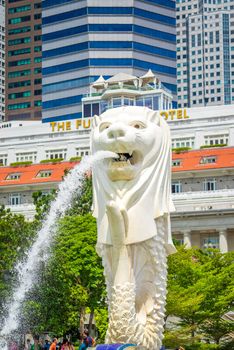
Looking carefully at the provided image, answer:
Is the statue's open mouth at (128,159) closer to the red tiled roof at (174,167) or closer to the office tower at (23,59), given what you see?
the red tiled roof at (174,167)

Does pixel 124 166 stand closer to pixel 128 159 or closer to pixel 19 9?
pixel 128 159

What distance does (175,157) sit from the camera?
9656 cm

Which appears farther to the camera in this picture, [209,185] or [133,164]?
[209,185]

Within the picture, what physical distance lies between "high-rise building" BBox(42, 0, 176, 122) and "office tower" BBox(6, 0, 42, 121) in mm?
31246

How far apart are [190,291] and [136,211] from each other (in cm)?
2941

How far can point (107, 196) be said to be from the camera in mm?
26297

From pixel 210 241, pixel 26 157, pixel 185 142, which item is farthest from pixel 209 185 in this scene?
pixel 26 157

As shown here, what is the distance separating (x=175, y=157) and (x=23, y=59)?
104462 mm

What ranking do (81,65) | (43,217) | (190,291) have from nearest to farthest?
(190,291)
(43,217)
(81,65)

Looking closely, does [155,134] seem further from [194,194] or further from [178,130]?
[178,130]

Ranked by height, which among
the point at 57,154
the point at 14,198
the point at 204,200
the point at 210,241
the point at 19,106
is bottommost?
the point at 210,241

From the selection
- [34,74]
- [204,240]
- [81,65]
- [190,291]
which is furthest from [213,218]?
[34,74]

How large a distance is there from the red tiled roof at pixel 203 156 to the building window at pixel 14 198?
1673cm

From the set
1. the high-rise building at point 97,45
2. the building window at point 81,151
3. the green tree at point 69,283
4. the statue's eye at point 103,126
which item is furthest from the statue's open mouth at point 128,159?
the high-rise building at point 97,45
